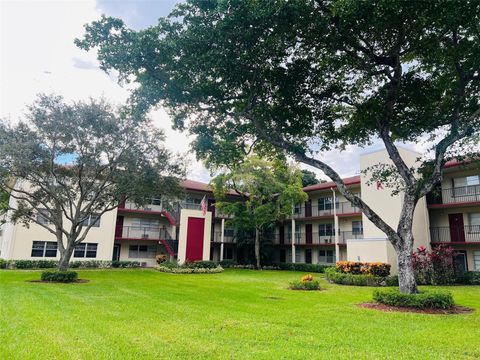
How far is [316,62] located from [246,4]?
13.0 ft

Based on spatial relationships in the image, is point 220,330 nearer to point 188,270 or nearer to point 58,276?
point 58,276

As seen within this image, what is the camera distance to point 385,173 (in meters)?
14.1

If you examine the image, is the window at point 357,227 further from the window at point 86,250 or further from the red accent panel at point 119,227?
the window at point 86,250

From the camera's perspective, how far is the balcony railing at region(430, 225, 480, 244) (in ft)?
73.7

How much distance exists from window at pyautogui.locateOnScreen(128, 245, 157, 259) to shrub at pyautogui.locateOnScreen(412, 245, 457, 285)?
903 inches

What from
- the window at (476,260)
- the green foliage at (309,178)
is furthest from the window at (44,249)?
the window at (476,260)

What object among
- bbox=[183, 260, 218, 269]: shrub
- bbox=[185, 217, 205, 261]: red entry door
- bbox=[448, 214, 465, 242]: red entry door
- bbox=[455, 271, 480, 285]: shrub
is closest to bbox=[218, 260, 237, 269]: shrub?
bbox=[185, 217, 205, 261]: red entry door

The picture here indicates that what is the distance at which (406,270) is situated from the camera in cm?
1103

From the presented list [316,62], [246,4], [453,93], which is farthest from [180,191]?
[453,93]

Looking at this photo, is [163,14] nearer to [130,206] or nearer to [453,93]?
[453,93]

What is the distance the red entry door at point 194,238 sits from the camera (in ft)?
92.7

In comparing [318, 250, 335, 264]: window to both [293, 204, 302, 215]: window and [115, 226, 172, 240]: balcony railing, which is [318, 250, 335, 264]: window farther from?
[115, 226, 172, 240]: balcony railing

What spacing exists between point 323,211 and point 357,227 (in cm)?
387

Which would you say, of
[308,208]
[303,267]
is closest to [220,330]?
[303,267]
